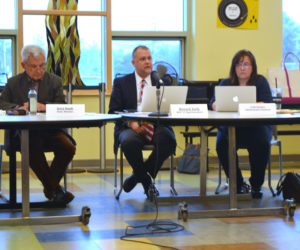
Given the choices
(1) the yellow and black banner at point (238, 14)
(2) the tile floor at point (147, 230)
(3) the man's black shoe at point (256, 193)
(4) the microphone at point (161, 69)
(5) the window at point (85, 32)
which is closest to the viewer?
(2) the tile floor at point (147, 230)

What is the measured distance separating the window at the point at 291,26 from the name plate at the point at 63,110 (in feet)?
12.4

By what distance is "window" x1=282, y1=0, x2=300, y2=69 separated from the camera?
21.8 ft

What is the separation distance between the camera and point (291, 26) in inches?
262

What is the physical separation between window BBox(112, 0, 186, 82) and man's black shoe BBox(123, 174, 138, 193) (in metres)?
2.26

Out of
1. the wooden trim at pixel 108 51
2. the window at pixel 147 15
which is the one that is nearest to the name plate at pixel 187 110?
the wooden trim at pixel 108 51

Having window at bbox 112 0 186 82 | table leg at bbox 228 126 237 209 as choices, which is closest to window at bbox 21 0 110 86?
window at bbox 112 0 186 82

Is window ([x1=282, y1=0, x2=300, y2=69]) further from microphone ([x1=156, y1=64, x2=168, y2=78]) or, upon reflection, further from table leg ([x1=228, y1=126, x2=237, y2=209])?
table leg ([x1=228, y1=126, x2=237, y2=209])

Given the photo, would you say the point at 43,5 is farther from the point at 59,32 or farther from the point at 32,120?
the point at 32,120

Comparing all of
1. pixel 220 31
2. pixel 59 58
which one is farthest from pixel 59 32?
pixel 220 31

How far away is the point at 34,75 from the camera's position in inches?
164

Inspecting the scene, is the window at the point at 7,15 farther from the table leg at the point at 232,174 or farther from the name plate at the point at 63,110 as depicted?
the table leg at the point at 232,174

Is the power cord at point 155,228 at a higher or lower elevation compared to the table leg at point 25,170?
lower

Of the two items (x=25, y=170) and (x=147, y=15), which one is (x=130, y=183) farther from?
(x=147, y=15)

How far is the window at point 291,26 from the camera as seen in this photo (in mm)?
6645
